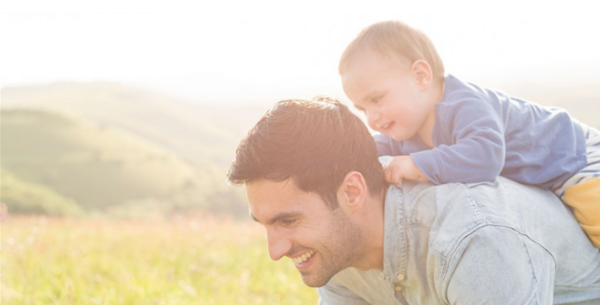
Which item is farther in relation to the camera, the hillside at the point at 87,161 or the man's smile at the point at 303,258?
the hillside at the point at 87,161

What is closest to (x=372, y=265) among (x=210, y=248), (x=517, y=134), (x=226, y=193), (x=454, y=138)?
(x=454, y=138)

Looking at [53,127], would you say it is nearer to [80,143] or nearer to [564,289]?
[80,143]

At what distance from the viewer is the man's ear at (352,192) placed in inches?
110

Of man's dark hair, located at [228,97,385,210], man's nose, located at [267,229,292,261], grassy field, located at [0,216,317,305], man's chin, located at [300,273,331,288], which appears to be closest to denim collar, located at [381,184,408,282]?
man's dark hair, located at [228,97,385,210]

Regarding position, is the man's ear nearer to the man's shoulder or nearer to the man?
the man

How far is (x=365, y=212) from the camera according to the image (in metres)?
2.85

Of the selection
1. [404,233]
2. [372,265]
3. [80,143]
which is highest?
[404,233]

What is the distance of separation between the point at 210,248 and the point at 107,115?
5460 centimetres

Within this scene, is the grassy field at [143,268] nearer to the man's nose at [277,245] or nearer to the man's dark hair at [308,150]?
the man's nose at [277,245]

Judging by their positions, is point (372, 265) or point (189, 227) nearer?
point (372, 265)

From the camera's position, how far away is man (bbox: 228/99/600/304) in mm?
2580

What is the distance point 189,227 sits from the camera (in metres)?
9.59

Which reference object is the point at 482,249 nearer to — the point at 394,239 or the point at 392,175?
the point at 394,239

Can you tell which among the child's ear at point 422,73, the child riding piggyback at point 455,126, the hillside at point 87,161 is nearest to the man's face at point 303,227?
the child riding piggyback at point 455,126
